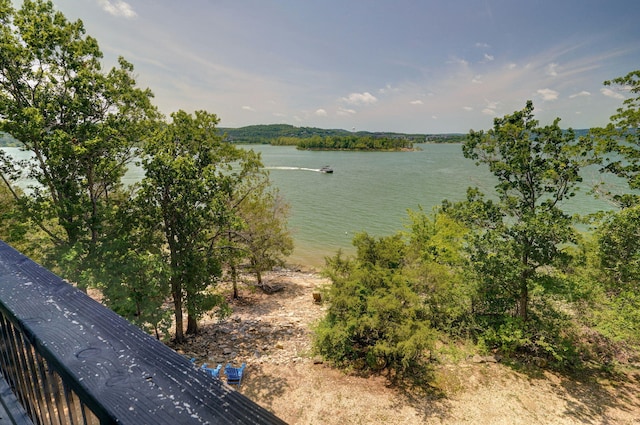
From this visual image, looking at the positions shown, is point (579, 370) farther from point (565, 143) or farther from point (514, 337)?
point (565, 143)

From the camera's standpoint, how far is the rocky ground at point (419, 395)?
9.23 m

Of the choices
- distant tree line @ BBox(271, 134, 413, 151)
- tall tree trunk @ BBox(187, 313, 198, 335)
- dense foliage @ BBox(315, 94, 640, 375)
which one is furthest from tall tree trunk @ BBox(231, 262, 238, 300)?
distant tree line @ BBox(271, 134, 413, 151)

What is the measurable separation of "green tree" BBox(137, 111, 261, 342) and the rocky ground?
2800 mm

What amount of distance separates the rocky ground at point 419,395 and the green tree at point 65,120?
239 inches

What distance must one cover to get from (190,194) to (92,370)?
10.4 metres

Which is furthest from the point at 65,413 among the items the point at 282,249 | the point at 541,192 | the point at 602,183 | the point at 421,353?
the point at 282,249

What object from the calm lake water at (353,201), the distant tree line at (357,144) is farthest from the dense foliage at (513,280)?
the distant tree line at (357,144)

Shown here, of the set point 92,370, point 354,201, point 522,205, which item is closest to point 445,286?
point 522,205

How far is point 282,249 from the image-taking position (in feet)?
59.1

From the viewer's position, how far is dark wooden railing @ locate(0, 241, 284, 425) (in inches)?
30.9

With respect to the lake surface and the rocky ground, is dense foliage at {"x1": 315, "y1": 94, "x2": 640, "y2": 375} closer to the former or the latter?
the rocky ground

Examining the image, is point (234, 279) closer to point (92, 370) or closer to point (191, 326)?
point (191, 326)

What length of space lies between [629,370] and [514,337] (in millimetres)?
3648

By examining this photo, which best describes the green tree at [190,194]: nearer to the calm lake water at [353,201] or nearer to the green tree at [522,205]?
the green tree at [522,205]
